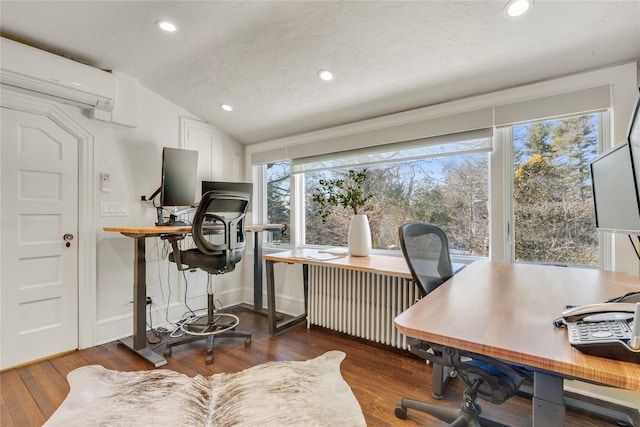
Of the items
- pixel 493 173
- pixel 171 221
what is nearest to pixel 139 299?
pixel 171 221

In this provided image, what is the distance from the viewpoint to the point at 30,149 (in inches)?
87.3

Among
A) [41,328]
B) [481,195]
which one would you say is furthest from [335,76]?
[41,328]

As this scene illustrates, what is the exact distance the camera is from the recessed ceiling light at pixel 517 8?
1.47 metres

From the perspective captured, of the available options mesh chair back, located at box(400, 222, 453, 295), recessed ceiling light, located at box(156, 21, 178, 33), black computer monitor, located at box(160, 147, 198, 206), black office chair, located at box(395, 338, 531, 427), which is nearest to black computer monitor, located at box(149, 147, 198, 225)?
black computer monitor, located at box(160, 147, 198, 206)

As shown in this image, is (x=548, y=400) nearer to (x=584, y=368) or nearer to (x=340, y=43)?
(x=584, y=368)

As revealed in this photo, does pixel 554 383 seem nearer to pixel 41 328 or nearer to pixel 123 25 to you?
pixel 123 25

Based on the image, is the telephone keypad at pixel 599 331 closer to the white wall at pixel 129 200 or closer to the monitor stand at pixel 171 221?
the monitor stand at pixel 171 221

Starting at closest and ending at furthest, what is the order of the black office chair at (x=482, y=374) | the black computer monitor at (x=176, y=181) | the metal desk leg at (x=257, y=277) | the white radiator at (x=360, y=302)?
the black office chair at (x=482, y=374) → the white radiator at (x=360, y=302) → the black computer monitor at (x=176, y=181) → the metal desk leg at (x=257, y=277)

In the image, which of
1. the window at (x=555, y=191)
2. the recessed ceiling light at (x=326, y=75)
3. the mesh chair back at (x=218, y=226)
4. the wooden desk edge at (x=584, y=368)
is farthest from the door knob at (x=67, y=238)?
the window at (x=555, y=191)

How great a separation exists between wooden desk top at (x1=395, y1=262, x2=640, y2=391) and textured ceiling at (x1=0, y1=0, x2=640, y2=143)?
130 cm

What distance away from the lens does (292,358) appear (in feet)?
7.34

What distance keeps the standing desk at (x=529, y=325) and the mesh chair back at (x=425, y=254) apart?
0.11 metres

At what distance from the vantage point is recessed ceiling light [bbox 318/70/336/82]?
2212mm

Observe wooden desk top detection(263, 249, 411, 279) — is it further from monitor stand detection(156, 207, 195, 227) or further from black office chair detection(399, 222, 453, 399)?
monitor stand detection(156, 207, 195, 227)
